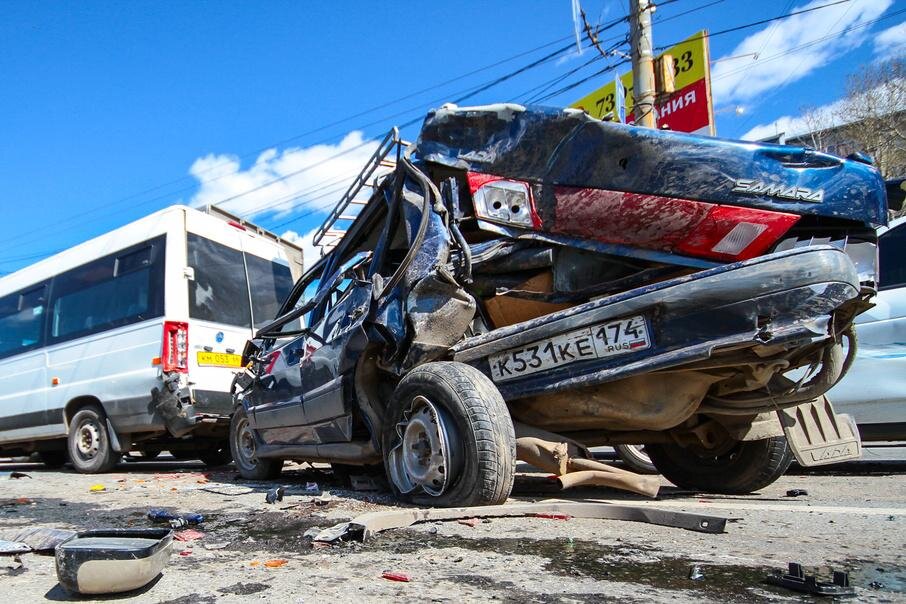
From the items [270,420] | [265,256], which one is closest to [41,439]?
[265,256]

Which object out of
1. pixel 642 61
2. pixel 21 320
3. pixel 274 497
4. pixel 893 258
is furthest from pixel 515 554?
pixel 642 61

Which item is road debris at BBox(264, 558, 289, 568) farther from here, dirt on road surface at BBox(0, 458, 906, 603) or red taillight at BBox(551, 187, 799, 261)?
red taillight at BBox(551, 187, 799, 261)

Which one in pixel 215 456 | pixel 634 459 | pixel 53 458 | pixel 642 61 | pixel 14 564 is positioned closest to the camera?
pixel 14 564

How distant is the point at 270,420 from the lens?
17.4 ft

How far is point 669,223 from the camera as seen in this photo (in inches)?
129

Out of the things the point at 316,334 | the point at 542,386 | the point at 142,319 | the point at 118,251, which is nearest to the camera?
the point at 542,386

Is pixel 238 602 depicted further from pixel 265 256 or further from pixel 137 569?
pixel 265 256

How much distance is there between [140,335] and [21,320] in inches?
117

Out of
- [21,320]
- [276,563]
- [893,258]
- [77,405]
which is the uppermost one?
[21,320]

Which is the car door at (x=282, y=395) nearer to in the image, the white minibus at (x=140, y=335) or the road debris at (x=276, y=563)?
the white minibus at (x=140, y=335)

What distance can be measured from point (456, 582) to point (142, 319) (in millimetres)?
5799

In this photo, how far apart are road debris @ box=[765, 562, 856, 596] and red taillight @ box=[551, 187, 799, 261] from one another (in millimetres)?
1559

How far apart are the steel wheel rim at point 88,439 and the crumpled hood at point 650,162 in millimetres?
5743

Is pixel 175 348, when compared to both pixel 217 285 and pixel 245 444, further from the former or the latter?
pixel 245 444
